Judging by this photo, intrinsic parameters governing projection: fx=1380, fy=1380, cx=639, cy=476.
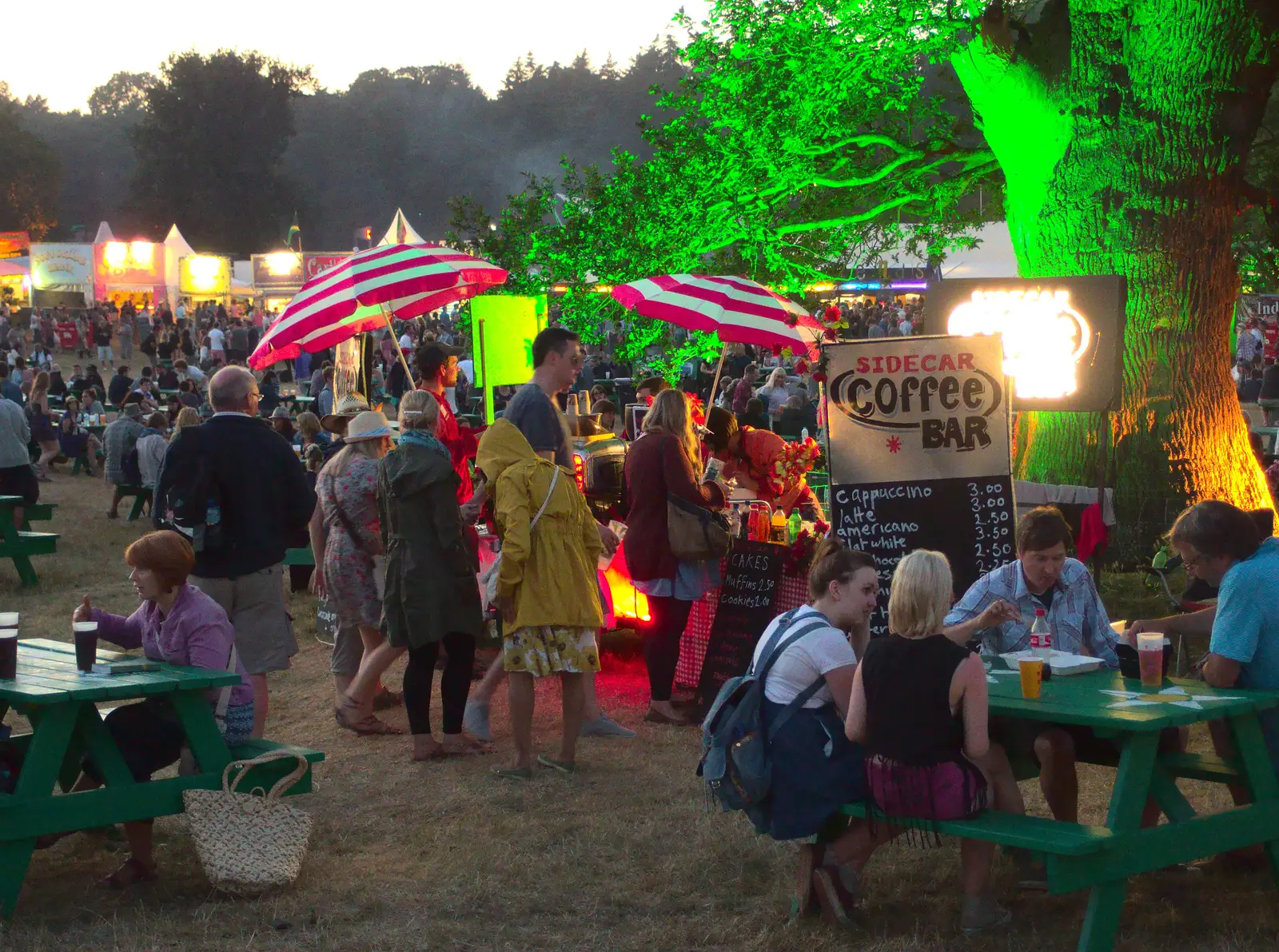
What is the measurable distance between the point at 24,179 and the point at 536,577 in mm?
66682

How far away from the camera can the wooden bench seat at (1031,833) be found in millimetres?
3359

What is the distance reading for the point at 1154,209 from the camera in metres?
8.73

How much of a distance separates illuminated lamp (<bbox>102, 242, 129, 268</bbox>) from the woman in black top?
133 ft

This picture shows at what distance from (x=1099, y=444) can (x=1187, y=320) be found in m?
0.96

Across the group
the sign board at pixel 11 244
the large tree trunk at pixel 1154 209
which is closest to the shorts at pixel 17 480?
the large tree trunk at pixel 1154 209

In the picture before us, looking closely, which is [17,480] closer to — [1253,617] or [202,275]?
[1253,617]

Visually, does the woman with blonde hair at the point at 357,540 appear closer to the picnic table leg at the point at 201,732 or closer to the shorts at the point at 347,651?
the shorts at the point at 347,651

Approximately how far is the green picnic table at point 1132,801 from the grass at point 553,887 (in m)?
0.24

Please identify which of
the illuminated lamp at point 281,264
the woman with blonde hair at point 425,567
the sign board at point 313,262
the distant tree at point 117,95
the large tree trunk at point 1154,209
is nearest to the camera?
the woman with blonde hair at point 425,567

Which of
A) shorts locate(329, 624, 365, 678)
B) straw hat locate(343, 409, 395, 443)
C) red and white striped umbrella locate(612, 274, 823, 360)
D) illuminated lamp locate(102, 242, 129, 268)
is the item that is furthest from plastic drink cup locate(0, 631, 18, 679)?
illuminated lamp locate(102, 242, 129, 268)

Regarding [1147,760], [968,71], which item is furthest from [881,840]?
[968,71]

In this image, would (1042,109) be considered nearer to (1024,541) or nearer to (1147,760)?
(1024,541)

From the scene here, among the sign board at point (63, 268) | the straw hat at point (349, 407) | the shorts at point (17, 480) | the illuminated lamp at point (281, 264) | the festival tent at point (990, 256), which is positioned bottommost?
the shorts at point (17, 480)

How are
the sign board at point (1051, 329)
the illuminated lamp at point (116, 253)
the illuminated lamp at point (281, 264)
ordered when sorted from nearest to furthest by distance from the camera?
the sign board at point (1051, 329), the illuminated lamp at point (281, 264), the illuminated lamp at point (116, 253)
